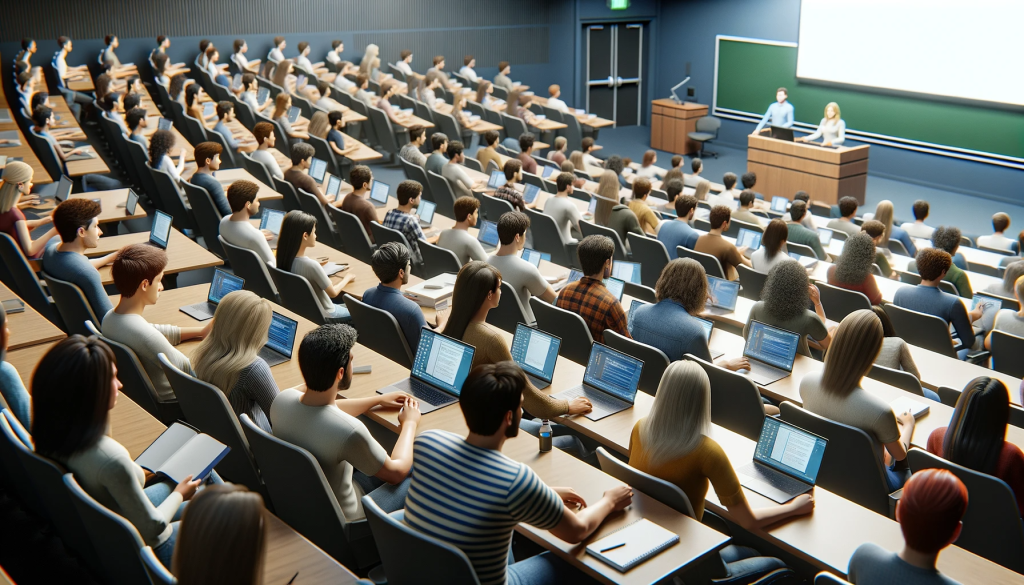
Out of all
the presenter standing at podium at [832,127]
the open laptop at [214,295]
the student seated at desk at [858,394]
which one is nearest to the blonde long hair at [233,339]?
the open laptop at [214,295]

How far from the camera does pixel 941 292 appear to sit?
18.6 feet

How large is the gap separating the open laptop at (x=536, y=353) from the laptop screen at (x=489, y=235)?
2.85 meters

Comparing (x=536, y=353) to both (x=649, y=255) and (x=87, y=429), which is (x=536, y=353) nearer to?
(x=87, y=429)

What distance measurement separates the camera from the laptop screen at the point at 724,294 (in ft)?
18.3

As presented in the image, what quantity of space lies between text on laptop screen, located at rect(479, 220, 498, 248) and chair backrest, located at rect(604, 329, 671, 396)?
260 centimetres

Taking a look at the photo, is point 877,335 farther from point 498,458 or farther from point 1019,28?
point 1019,28

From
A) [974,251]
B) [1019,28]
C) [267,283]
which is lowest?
[974,251]

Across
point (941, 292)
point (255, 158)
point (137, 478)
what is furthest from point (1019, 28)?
point (137, 478)

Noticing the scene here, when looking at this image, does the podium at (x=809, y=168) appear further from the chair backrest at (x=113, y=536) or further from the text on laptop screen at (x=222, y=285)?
the chair backrest at (x=113, y=536)

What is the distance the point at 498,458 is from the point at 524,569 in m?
0.56

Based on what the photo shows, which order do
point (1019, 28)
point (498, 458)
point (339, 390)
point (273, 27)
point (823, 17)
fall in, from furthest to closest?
point (273, 27), point (823, 17), point (1019, 28), point (339, 390), point (498, 458)

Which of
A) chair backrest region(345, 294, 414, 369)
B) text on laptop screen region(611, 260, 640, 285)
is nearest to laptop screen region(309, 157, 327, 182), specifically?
text on laptop screen region(611, 260, 640, 285)

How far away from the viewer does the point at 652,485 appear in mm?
3096

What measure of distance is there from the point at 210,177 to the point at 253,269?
6.64ft
